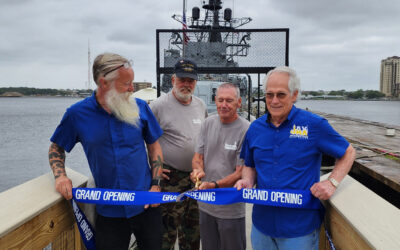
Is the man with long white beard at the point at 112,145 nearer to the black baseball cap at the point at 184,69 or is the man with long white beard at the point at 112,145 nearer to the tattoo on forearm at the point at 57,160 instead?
the tattoo on forearm at the point at 57,160

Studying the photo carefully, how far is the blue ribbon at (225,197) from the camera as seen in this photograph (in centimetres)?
217

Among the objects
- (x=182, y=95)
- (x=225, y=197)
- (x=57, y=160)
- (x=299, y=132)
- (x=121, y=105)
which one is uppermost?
(x=182, y=95)

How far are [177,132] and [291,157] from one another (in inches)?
60.4

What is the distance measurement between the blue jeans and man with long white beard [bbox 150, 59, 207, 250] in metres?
1.28

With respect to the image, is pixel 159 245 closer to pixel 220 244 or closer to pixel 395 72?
pixel 220 244

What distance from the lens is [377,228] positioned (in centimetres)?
151

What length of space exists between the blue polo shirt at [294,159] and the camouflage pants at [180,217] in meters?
1.33

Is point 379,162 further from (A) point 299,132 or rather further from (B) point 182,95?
(A) point 299,132

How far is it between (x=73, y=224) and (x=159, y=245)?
2.26 ft

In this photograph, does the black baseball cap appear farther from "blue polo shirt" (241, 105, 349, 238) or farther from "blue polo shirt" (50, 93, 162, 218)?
"blue polo shirt" (241, 105, 349, 238)

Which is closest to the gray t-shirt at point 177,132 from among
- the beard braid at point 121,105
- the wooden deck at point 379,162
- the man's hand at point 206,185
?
the man's hand at point 206,185

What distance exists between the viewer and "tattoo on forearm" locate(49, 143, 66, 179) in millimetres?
2289

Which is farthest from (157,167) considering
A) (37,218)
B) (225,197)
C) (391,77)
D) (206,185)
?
(391,77)

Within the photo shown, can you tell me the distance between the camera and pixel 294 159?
2217 millimetres
